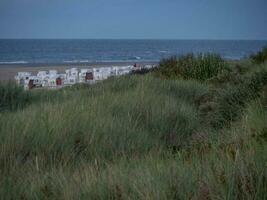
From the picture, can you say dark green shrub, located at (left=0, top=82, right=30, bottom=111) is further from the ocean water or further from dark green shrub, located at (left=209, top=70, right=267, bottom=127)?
the ocean water

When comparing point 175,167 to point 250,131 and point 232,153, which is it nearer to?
point 232,153

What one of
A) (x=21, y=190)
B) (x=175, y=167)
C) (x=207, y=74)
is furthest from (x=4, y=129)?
(x=207, y=74)

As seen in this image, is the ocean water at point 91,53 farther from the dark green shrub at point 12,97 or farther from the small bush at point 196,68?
the dark green shrub at point 12,97

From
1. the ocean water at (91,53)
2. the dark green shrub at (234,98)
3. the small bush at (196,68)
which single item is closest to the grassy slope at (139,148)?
the dark green shrub at (234,98)

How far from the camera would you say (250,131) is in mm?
5738

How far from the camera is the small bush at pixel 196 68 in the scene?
51.1 feet

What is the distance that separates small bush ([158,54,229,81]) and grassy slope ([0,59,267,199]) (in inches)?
181

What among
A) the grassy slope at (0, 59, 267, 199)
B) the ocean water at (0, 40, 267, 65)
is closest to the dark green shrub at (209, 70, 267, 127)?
the grassy slope at (0, 59, 267, 199)

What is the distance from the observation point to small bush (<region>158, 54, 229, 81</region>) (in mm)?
15586

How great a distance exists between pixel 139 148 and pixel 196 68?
988cm

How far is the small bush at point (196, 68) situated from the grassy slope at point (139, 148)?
15.1 ft

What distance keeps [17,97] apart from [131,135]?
206 inches

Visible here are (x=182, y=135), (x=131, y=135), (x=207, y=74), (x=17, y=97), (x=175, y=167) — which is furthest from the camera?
(x=207, y=74)

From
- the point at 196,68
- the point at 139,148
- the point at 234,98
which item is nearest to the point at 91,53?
the point at 196,68
